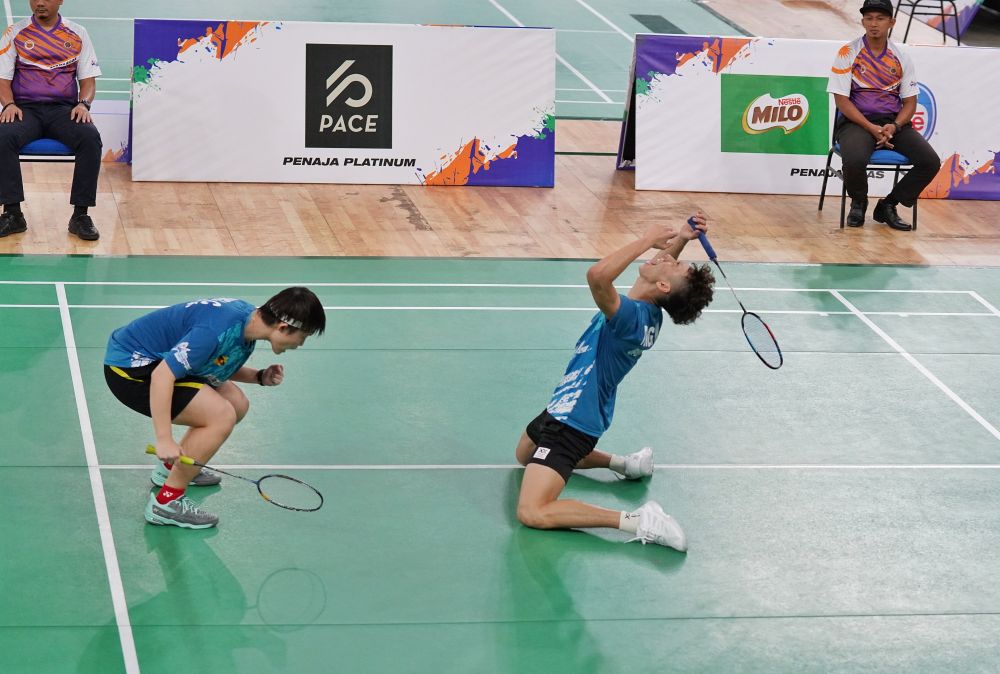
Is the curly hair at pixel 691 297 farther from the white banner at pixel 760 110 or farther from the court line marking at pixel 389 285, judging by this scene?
the white banner at pixel 760 110

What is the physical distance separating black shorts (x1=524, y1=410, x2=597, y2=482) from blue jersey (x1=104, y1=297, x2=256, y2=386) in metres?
1.49

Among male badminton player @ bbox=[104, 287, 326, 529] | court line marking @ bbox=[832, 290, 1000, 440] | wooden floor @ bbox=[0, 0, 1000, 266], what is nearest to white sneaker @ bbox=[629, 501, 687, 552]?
male badminton player @ bbox=[104, 287, 326, 529]

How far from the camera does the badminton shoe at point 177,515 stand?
5.99m

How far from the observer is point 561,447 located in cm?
629

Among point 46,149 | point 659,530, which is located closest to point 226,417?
point 659,530

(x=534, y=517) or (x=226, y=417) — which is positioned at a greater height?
(x=226, y=417)

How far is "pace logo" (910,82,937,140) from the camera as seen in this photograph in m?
12.0

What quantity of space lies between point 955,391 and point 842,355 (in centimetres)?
78

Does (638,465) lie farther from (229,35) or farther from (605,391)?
(229,35)

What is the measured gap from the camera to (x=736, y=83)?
39.1ft

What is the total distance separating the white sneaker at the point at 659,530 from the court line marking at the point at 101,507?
2.36 m

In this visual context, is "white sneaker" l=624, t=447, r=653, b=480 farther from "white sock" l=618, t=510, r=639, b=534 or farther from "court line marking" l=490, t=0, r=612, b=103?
"court line marking" l=490, t=0, r=612, b=103

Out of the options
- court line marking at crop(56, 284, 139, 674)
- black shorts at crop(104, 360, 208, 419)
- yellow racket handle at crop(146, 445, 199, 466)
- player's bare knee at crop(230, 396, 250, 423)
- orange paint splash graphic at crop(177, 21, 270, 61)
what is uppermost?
orange paint splash graphic at crop(177, 21, 270, 61)

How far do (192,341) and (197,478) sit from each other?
1.06 meters
